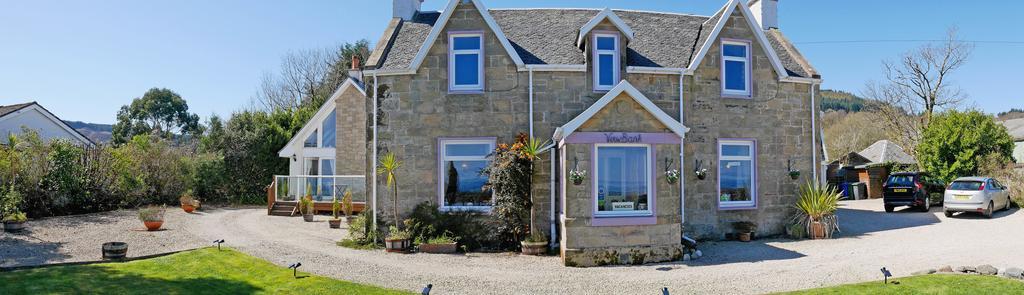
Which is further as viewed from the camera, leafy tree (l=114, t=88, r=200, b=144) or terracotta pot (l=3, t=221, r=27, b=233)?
leafy tree (l=114, t=88, r=200, b=144)

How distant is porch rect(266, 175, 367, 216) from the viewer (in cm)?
2412

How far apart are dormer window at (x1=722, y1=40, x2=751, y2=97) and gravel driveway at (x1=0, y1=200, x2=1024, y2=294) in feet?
14.5

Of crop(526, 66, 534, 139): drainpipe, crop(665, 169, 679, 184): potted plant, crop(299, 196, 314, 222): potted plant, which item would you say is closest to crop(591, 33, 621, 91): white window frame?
crop(526, 66, 534, 139): drainpipe

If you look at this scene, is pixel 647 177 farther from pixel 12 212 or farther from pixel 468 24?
pixel 12 212

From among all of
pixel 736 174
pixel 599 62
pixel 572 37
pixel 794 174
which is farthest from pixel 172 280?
pixel 794 174

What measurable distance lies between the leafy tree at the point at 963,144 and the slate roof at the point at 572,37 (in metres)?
13.7

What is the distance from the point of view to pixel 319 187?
2492cm

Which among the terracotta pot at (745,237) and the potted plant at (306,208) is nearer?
the terracotta pot at (745,237)

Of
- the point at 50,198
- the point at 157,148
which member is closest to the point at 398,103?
the point at 50,198

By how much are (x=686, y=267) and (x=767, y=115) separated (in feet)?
22.7

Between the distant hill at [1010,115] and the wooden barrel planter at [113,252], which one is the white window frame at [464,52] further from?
the distant hill at [1010,115]

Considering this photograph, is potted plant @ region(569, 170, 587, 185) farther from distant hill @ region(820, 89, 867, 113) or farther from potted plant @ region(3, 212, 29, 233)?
distant hill @ region(820, 89, 867, 113)

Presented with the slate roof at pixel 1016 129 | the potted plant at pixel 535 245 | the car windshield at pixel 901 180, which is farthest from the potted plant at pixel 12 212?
the slate roof at pixel 1016 129

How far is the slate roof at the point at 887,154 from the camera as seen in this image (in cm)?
3694
